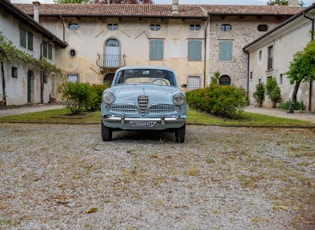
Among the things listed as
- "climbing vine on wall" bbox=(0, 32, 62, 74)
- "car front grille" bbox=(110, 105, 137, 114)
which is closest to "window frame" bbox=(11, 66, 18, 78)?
"climbing vine on wall" bbox=(0, 32, 62, 74)

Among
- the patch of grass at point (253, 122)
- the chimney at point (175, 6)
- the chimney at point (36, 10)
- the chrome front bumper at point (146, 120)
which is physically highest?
the chimney at point (175, 6)

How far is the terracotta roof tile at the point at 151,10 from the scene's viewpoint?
2564 centimetres

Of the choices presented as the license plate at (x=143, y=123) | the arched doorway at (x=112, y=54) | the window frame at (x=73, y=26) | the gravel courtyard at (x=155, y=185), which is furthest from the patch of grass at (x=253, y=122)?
the window frame at (x=73, y=26)

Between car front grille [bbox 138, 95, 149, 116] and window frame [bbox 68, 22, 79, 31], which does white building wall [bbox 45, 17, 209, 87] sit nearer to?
window frame [bbox 68, 22, 79, 31]

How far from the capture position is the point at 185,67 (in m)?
27.0

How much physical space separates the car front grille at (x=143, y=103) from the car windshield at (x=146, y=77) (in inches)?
41.8

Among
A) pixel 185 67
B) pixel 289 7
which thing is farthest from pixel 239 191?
pixel 289 7

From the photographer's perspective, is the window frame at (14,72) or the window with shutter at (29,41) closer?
the window frame at (14,72)

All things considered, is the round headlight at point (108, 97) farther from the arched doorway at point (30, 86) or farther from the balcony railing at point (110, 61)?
the balcony railing at point (110, 61)

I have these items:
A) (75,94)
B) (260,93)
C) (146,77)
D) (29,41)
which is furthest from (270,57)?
(146,77)

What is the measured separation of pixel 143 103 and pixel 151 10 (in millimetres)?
23558

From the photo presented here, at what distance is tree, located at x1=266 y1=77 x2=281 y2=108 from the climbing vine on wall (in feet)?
50.4

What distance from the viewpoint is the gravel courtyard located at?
239 cm

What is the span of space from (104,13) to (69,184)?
24680 mm
